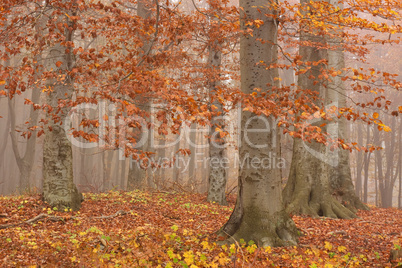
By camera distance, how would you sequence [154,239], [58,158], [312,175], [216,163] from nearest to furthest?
[154,239], [58,158], [312,175], [216,163]

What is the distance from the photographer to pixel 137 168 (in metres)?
14.9

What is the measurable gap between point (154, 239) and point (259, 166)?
222 centimetres

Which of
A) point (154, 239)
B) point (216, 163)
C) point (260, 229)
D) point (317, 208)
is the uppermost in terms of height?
point (216, 163)

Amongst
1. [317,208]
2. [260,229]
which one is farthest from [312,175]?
[260,229]

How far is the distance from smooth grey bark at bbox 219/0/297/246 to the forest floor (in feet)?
1.16

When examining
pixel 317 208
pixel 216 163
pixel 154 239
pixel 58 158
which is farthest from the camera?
pixel 216 163

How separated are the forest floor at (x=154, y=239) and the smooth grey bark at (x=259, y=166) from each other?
35 centimetres

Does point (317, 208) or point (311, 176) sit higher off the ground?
point (311, 176)

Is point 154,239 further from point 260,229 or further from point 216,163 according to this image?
point 216,163

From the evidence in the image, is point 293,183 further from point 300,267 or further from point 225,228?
point 300,267

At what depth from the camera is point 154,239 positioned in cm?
614

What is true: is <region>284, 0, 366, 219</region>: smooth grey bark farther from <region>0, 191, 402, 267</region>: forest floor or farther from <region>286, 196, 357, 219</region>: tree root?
<region>0, 191, 402, 267</region>: forest floor

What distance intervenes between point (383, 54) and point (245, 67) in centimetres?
2609

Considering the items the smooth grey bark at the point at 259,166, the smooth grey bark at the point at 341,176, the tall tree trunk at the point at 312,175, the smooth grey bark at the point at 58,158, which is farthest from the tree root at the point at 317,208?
the smooth grey bark at the point at 58,158
